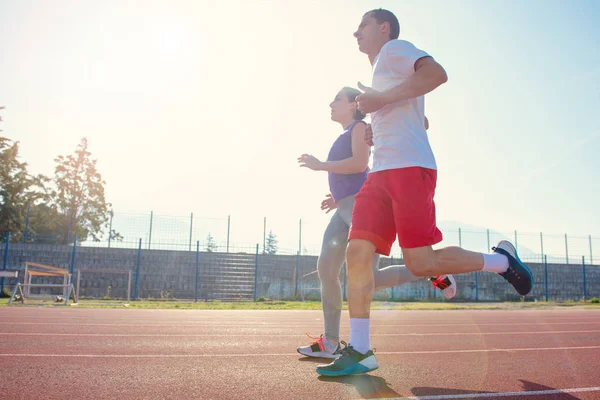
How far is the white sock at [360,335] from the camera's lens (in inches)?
113

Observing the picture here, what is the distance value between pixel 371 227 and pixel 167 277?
18.5m

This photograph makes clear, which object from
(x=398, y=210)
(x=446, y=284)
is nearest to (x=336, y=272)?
(x=446, y=284)

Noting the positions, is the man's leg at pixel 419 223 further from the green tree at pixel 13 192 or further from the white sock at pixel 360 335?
the green tree at pixel 13 192

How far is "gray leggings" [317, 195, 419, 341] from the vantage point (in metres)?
3.79

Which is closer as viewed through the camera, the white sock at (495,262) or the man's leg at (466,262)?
the man's leg at (466,262)

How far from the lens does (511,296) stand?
24.8 metres

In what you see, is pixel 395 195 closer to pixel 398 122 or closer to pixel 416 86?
pixel 398 122

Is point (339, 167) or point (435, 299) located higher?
point (339, 167)

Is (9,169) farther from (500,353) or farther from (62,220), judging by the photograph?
(500,353)

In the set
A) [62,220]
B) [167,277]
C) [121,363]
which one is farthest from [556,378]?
[62,220]

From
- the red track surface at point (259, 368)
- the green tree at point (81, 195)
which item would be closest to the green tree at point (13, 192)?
the green tree at point (81, 195)

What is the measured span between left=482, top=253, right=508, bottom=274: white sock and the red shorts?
1.67ft

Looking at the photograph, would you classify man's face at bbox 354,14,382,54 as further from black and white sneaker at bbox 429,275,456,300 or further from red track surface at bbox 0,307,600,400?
red track surface at bbox 0,307,600,400

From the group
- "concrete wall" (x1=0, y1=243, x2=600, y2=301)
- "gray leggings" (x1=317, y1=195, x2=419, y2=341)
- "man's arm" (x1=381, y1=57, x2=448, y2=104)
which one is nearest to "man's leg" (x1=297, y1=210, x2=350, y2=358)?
"gray leggings" (x1=317, y1=195, x2=419, y2=341)
